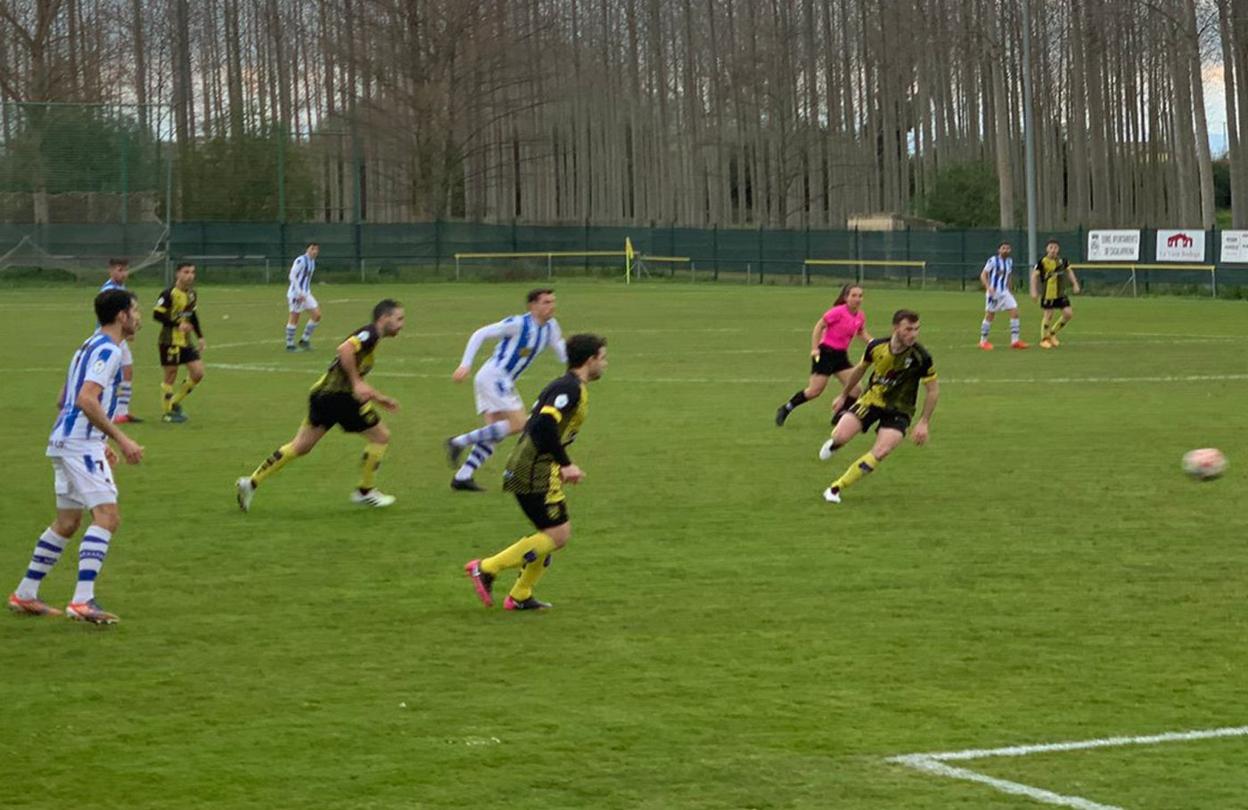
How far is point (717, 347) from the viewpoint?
118 ft

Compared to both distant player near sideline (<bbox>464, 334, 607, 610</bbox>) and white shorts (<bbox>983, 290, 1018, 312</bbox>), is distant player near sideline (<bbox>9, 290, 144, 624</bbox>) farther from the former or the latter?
white shorts (<bbox>983, 290, 1018, 312</bbox>)

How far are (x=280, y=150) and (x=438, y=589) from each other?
64.1 meters

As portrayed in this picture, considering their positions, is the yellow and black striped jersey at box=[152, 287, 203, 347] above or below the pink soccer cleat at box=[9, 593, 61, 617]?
above

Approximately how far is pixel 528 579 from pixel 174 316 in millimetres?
13478

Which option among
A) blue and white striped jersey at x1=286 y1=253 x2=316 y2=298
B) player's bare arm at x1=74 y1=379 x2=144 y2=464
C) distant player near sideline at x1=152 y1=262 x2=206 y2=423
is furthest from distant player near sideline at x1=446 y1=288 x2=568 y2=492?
blue and white striped jersey at x1=286 y1=253 x2=316 y2=298

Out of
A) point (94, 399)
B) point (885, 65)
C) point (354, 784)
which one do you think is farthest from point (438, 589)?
point (885, 65)

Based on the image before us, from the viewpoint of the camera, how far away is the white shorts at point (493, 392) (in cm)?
1739

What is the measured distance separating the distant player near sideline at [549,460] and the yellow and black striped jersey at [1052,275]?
24.5 meters

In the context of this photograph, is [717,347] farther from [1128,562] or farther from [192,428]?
[1128,562]

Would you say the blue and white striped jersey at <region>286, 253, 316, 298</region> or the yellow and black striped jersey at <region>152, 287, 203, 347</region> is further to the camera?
the blue and white striped jersey at <region>286, 253, 316, 298</region>

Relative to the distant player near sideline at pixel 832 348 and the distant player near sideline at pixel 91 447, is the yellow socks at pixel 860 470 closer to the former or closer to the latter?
the distant player near sideline at pixel 832 348

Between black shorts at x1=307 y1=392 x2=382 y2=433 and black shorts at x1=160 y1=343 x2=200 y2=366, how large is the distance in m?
8.34

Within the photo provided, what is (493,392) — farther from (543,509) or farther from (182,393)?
(182,393)

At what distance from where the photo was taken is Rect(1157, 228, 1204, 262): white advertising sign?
2137 inches
